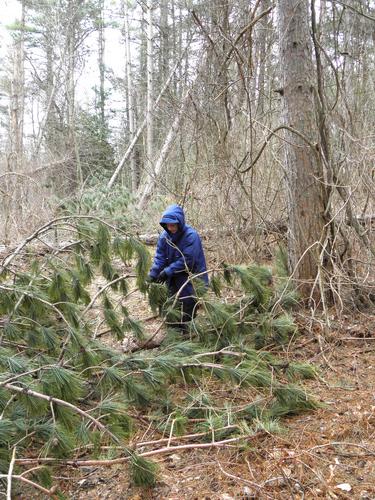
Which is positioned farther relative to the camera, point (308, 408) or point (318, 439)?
point (308, 408)

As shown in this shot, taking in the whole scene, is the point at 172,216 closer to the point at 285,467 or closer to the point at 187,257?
the point at 187,257

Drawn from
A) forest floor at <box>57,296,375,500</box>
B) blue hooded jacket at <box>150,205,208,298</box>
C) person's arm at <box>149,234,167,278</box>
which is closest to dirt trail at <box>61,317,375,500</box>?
forest floor at <box>57,296,375,500</box>

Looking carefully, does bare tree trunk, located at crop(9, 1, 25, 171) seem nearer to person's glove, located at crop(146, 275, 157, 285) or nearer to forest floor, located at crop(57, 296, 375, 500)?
person's glove, located at crop(146, 275, 157, 285)

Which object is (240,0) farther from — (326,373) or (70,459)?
(70,459)

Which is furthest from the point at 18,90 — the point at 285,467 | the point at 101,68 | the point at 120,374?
the point at 285,467

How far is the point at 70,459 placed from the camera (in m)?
2.97

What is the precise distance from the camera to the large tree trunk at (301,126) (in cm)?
500

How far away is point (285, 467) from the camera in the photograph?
112 inches

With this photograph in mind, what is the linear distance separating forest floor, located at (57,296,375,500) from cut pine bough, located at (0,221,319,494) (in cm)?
11

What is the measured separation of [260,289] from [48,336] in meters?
2.00

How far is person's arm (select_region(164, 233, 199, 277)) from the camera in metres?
4.69

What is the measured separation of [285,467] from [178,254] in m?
2.49

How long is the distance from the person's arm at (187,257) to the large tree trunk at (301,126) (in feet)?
3.96

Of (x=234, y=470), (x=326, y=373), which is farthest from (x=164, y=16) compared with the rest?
(x=234, y=470)
